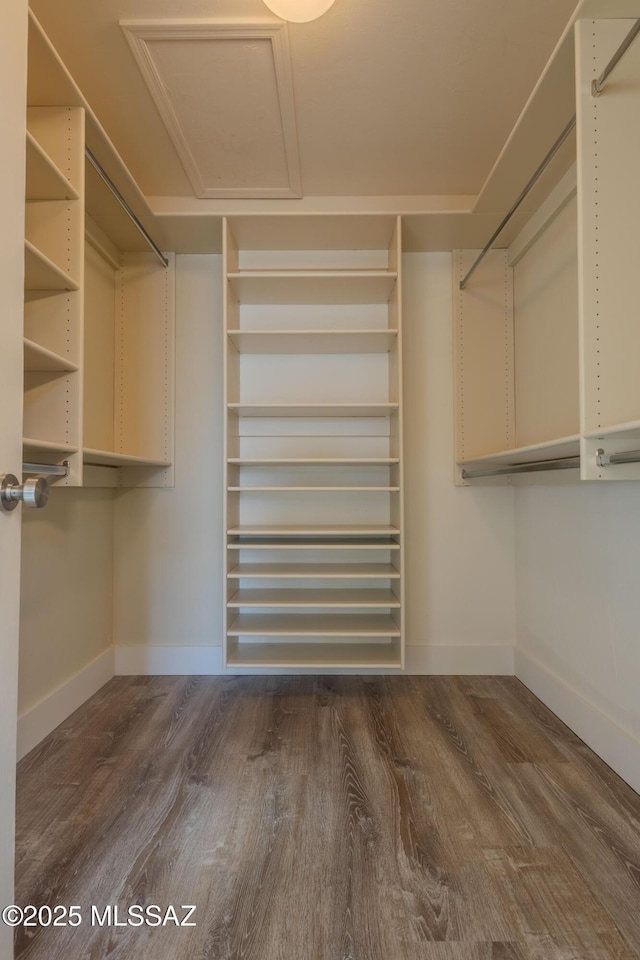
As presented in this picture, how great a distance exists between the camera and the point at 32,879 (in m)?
1.17

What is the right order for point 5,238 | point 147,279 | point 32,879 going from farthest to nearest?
1. point 147,279
2. point 32,879
3. point 5,238

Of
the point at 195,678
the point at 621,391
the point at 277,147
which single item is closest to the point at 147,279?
the point at 277,147

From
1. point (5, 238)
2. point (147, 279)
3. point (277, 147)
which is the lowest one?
point (5, 238)

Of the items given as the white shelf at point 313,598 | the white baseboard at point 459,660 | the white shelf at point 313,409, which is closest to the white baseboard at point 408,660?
the white baseboard at point 459,660

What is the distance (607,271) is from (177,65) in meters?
1.54

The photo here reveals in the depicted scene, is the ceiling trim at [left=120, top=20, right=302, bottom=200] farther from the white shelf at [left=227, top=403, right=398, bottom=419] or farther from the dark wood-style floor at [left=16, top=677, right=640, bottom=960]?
the dark wood-style floor at [left=16, top=677, right=640, bottom=960]

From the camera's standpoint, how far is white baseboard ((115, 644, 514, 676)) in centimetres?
245

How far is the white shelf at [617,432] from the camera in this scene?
1056 millimetres

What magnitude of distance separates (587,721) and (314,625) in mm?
1127

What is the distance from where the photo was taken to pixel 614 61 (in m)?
1.15

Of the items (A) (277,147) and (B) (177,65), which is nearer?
(B) (177,65)

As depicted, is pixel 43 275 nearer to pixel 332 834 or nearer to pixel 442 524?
pixel 332 834

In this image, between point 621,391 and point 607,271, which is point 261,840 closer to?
point 621,391

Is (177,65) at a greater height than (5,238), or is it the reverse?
(177,65)
